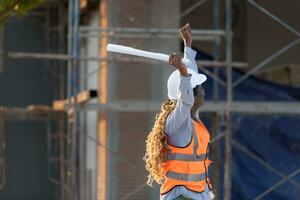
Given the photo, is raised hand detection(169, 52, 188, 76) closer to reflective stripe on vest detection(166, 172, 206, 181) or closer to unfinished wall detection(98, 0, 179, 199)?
reflective stripe on vest detection(166, 172, 206, 181)

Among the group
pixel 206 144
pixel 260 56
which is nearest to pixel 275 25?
pixel 260 56

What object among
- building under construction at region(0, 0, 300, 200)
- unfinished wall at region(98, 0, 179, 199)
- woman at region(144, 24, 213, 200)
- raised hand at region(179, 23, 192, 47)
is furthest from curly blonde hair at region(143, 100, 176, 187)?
unfinished wall at region(98, 0, 179, 199)

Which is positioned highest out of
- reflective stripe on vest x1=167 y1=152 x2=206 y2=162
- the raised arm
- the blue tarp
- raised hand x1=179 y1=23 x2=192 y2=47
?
raised hand x1=179 y1=23 x2=192 y2=47

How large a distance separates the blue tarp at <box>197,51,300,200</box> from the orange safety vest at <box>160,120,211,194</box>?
552cm

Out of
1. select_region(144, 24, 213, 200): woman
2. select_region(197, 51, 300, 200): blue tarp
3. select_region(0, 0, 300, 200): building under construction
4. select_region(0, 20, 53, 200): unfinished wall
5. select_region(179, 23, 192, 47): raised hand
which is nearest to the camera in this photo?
select_region(144, 24, 213, 200): woman

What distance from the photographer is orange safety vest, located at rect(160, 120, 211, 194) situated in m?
5.21

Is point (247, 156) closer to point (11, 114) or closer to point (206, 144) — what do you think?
point (11, 114)

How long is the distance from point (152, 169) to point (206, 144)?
1.19ft

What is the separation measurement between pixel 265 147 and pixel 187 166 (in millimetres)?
5727

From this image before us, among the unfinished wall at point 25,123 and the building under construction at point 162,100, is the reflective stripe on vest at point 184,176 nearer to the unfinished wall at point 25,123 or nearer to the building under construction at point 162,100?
the building under construction at point 162,100

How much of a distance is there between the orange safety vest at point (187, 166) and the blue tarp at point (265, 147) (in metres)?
5.52

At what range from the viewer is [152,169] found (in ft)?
17.6

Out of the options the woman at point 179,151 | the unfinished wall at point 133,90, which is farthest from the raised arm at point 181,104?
the unfinished wall at point 133,90

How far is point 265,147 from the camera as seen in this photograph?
1081 centimetres
